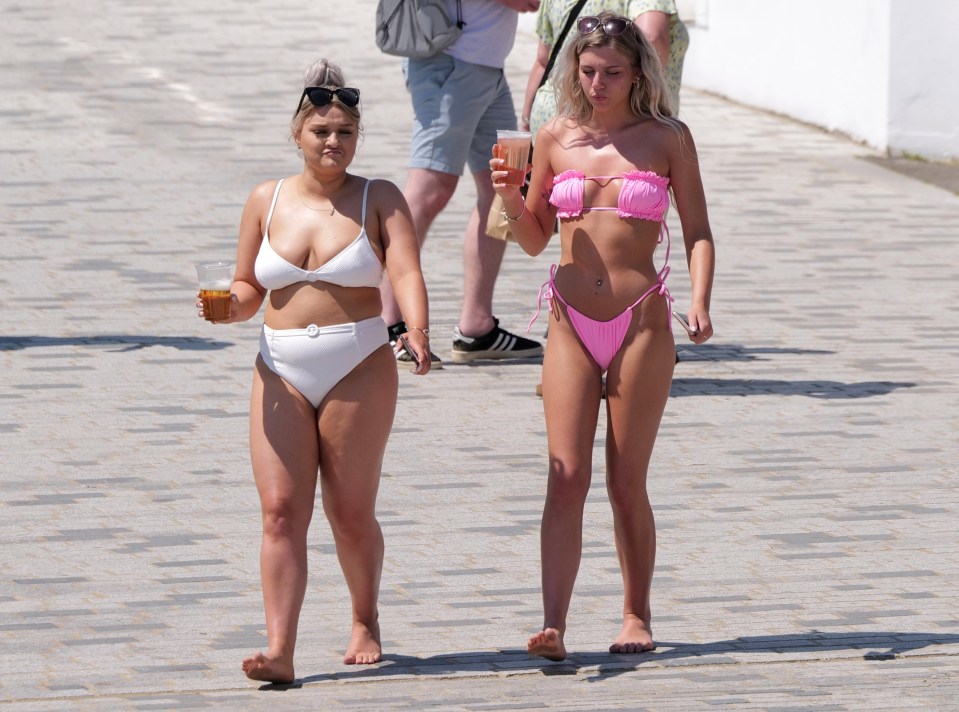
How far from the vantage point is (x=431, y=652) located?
202 inches

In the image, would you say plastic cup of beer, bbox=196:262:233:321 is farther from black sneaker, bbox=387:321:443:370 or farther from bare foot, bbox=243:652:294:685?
black sneaker, bbox=387:321:443:370

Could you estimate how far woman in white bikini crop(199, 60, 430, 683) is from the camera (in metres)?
4.87

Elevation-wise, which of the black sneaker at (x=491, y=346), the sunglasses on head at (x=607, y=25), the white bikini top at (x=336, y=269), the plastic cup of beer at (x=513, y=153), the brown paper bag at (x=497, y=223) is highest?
the sunglasses on head at (x=607, y=25)

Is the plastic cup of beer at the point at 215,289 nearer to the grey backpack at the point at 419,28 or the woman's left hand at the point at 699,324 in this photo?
the woman's left hand at the point at 699,324

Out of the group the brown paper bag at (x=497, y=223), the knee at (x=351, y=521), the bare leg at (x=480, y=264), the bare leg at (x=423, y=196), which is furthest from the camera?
the bare leg at (x=480, y=264)

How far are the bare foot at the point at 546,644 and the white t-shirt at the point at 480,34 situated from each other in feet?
13.3

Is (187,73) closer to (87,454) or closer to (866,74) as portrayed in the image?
(866,74)

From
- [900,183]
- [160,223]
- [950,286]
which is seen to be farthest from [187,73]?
[950,286]

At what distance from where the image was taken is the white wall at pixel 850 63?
14.1m

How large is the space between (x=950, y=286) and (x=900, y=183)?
3.41 metres

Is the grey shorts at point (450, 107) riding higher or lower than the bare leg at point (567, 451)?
higher

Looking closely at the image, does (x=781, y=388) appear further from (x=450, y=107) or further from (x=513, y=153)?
(x=513, y=153)

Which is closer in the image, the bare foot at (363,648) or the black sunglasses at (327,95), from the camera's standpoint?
the black sunglasses at (327,95)

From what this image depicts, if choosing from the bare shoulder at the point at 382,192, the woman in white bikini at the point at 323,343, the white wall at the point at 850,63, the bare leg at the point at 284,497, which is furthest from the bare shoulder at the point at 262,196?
the white wall at the point at 850,63
